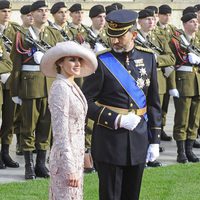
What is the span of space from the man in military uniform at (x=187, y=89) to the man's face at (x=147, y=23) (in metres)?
0.42

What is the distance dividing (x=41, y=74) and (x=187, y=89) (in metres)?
2.14

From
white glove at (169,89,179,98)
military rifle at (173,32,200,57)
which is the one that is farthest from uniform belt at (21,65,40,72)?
military rifle at (173,32,200,57)

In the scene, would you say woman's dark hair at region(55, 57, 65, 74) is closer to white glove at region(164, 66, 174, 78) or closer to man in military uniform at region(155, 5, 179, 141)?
man in military uniform at region(155, 5, 179, 141)

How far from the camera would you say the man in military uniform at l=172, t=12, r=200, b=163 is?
10.4 meters

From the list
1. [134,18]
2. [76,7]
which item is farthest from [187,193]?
[76,7]

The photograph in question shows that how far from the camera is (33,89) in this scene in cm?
925

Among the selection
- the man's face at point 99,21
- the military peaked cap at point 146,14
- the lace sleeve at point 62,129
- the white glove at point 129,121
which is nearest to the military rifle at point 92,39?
the man's face at point 99,21

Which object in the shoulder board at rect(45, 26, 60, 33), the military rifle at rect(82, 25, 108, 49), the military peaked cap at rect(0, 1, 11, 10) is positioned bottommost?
the military rifle at rect(82, 25, 108, 49)

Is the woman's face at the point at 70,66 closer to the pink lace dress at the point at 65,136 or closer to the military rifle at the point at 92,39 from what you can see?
the pink lace dress at the point at 65,136

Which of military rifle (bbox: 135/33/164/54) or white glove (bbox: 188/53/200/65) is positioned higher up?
military rifle (bbox: 135/33/164/54)

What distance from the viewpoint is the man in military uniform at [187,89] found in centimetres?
1041

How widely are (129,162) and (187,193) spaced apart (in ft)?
8.46

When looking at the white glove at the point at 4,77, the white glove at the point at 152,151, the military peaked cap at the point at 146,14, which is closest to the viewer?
the white glove at the point at 152,151

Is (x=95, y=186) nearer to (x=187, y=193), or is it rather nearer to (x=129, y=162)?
(x=187, y=193)
